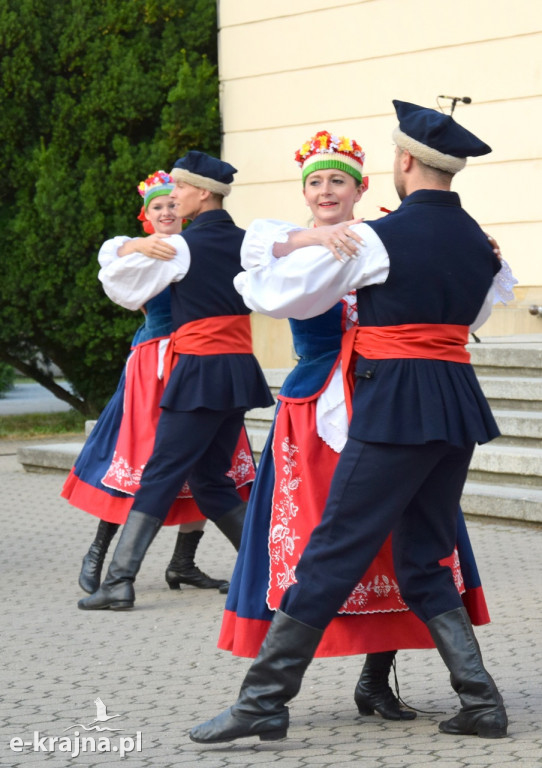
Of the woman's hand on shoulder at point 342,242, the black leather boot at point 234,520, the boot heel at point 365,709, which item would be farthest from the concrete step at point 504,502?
the woman's hand on shoulder at point 342,242

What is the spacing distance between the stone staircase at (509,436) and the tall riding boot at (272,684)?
4.25 metres

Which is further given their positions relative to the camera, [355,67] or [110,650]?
[355,67]

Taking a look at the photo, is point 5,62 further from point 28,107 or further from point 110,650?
point 110,650

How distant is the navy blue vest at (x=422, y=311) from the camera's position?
3.40 meters

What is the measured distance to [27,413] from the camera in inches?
688

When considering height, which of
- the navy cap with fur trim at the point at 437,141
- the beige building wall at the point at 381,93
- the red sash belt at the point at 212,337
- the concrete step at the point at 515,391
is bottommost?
the concrete step at the point at 515,391

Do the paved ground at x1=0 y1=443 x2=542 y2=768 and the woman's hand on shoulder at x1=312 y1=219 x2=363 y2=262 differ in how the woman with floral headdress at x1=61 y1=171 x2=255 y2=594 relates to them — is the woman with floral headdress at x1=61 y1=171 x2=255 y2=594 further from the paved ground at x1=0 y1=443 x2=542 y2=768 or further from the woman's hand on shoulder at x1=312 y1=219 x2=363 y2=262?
the woman's hand on shoulder at x1=312 y1=219 x2=363 y2=262

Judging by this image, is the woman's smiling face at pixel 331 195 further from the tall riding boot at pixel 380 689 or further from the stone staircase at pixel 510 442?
the stone staircase at pixel 510 442

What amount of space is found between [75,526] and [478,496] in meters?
2.46

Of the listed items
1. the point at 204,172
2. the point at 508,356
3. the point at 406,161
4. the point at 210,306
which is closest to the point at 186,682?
the point at 210,306

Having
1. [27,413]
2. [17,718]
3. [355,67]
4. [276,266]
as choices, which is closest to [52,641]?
[17,718]

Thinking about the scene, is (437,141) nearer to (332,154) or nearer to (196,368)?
(332,154)

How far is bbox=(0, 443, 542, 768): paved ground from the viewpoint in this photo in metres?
3.51

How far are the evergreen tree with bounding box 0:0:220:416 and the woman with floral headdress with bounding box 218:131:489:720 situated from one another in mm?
9311
